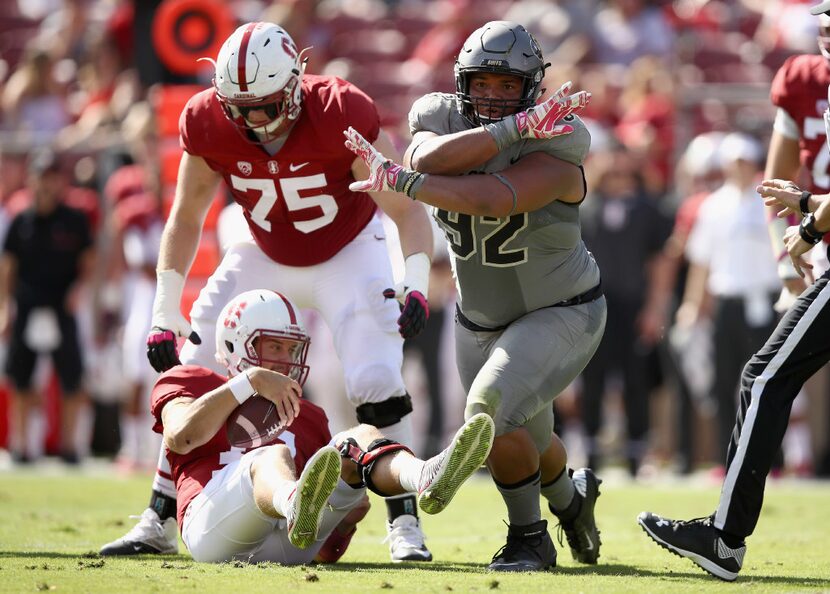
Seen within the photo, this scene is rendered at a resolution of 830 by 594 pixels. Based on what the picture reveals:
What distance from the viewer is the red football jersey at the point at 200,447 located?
205 inches

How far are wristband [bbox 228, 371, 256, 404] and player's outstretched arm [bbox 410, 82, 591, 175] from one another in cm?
96

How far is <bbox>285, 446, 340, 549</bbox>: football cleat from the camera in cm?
459

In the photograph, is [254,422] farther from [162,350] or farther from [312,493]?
[162,350]

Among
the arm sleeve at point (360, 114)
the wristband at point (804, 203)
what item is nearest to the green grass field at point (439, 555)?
the wristband at point (804, 203)

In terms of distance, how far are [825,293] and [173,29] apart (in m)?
6.61

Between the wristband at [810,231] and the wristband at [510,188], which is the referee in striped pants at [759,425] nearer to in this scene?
the wristband at [810,231]

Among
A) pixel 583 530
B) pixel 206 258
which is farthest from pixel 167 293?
pixel 206 258

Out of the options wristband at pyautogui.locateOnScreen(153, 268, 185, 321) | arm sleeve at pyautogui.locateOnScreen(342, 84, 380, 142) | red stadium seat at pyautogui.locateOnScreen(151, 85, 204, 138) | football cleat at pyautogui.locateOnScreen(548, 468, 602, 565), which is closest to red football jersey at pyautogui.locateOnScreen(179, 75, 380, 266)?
arm sleeve at pyautogui.locateOnScreen(342, 84, 380, 142)

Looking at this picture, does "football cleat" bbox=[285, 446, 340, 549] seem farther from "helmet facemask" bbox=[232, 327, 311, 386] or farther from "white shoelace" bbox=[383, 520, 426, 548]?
"white shoelace" bbox=[383, 520, 426, 548]

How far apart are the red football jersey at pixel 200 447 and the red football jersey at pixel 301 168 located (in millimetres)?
887

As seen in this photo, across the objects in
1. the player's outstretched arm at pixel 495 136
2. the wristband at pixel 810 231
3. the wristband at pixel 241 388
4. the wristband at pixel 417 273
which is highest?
the player's outstretched arm at pixel 495 136

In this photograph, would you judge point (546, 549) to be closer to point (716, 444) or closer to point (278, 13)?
point (716, 444)

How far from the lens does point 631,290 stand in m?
10.3

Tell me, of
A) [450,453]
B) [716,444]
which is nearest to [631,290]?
[716,444]
